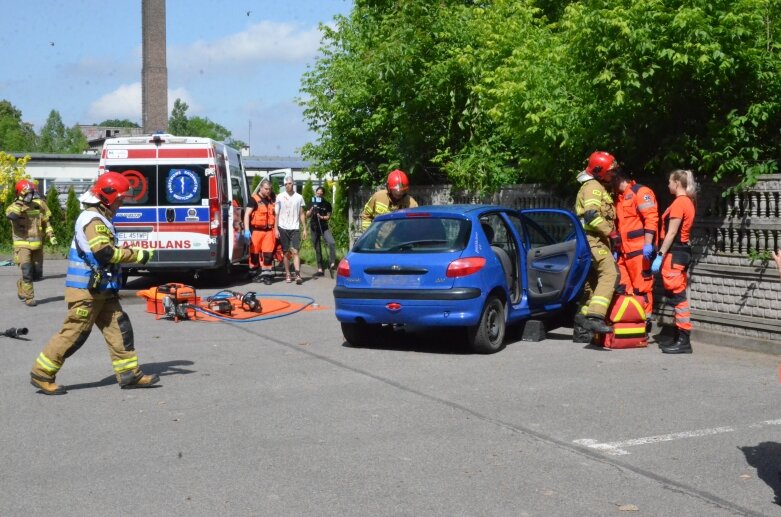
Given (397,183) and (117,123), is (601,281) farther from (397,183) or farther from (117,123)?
(117,123)

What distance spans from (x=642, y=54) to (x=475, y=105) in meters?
6.89

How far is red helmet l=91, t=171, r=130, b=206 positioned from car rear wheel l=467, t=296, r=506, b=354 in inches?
147

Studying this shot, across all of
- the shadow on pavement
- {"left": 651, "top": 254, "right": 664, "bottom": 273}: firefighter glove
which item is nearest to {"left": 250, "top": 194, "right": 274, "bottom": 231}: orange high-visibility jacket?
{"left": 651, "top": 254, "right": 664, "bottom": 273}: firefighter glove

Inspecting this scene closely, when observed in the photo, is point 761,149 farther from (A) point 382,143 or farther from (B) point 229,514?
(A) point 382,143

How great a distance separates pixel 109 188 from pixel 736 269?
6.64m

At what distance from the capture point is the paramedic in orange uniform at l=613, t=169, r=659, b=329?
Answer: 10883 mm

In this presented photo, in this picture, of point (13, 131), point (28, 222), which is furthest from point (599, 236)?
point (13, 131)

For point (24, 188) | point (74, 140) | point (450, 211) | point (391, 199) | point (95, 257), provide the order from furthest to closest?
point (74, 140) < point (24, 188) < point (391, 199) < point (450, 211) < point (95, 257)

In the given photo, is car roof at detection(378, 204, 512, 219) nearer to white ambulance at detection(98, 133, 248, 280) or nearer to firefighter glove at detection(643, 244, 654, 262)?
firefighter glove at detection(643, 244, 654, 262)

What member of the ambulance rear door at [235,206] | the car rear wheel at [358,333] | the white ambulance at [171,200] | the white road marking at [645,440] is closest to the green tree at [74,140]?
the ambulance rear door at [235,206]

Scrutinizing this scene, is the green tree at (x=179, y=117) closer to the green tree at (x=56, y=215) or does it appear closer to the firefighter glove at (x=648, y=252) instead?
the green tree at (x=56, y=215)

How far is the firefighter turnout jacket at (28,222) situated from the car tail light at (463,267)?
26.9 feet

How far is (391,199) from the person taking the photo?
1336 cm

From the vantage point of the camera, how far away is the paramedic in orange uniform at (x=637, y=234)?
10883 millimetres
